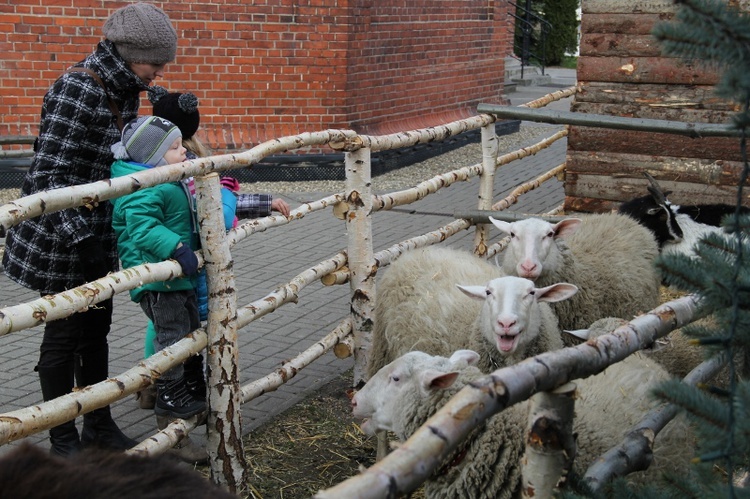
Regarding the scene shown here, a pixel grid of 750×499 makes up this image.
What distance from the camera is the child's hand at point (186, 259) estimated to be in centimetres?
387

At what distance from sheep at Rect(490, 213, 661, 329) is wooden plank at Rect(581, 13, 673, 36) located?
184cm

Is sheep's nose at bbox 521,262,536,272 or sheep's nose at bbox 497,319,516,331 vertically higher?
sheep's nose at bbox 521,262,536,272

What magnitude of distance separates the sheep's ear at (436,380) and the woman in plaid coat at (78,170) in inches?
59.8

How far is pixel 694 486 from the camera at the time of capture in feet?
6.61

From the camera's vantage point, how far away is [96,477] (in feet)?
4.92

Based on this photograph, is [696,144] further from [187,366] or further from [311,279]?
[187,366]

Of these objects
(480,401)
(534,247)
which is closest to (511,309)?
(534,247)

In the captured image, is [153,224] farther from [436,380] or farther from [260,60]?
[260,60]

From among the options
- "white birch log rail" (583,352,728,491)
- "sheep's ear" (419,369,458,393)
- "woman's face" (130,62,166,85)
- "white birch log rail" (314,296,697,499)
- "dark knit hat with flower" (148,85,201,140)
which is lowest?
"sheep's ear" (419,369,458,393)

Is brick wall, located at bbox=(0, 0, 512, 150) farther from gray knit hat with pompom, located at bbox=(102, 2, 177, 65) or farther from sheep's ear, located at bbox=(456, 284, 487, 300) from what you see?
sheep's ear, located at bbox=(456, 284, 487, 300)

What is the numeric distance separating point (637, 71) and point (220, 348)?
425 cm

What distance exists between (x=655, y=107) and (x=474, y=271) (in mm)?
2687

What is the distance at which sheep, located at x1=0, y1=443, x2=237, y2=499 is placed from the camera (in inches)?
56.6

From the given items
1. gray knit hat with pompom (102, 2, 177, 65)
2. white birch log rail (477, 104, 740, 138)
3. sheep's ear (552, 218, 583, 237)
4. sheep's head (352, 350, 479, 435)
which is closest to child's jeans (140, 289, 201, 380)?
sheep's head (352, 350, 479, 435)
